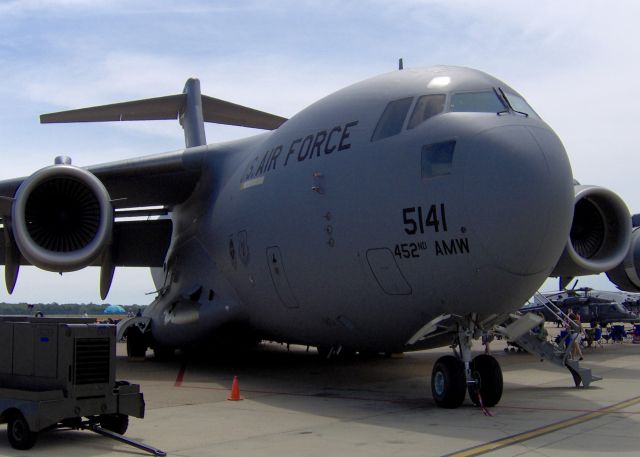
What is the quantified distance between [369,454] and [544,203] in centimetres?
352

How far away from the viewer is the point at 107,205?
13094mm

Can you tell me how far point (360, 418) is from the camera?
28.7 ft

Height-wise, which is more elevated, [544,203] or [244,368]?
[544,203]

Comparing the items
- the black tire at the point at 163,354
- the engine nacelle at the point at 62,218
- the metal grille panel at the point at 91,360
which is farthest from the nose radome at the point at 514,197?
the black tire at the point at 163,354

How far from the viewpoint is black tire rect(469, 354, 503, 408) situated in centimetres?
928

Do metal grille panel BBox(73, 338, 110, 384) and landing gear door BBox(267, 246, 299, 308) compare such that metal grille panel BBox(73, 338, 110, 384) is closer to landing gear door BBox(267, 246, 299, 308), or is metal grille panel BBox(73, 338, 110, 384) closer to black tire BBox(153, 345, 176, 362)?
landing gear door BBox(267, 246, 299, 308)

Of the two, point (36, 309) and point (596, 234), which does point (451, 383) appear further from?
point (36, 309)

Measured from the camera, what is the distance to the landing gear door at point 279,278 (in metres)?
11.6

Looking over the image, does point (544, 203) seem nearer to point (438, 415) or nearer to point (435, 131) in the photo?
point (435, 131)

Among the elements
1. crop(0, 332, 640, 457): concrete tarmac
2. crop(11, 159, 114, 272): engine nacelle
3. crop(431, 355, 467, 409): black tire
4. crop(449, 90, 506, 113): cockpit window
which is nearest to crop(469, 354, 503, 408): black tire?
crop(0, 332, 640, 457): concrete tarmac

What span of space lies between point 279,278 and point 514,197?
450cm

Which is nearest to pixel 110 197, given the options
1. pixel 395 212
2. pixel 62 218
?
pixel 62 218

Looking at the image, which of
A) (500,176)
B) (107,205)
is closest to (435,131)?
(500,176)

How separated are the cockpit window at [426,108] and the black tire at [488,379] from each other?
9.91 feet
